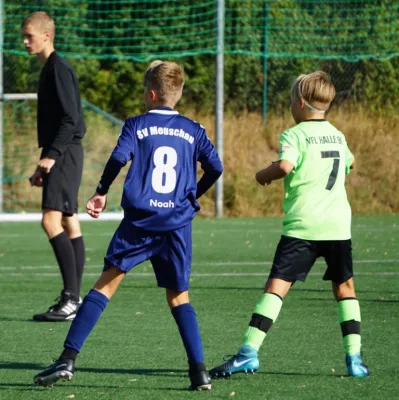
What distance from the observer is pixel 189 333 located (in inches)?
216

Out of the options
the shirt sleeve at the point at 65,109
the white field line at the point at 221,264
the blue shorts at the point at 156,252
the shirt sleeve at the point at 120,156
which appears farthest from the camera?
the white field line at the point at 221,264

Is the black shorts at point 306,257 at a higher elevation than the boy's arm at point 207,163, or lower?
lower

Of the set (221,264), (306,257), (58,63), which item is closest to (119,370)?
(306,257)

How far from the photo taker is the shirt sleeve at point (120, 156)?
5.36 m

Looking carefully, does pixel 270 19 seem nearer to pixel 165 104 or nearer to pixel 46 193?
pixel 46 193

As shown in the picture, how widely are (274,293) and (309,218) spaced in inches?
15.6

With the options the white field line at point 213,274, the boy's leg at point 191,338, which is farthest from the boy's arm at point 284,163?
the white field line at point 213,274

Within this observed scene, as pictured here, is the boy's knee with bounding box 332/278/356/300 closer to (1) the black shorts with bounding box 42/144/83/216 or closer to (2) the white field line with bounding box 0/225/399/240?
(1) the black shorts with bounding box 42/144/83/216

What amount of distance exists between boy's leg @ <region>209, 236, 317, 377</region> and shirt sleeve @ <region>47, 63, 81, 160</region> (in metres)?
2.43

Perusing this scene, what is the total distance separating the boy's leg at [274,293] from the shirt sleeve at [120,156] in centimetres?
90

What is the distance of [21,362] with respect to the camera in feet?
20.1

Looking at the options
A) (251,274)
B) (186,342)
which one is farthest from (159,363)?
(251,274)

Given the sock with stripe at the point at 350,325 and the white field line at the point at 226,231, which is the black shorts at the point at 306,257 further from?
the white field line at the point at 226,231

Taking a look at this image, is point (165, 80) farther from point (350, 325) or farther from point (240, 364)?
point (350, 325)
